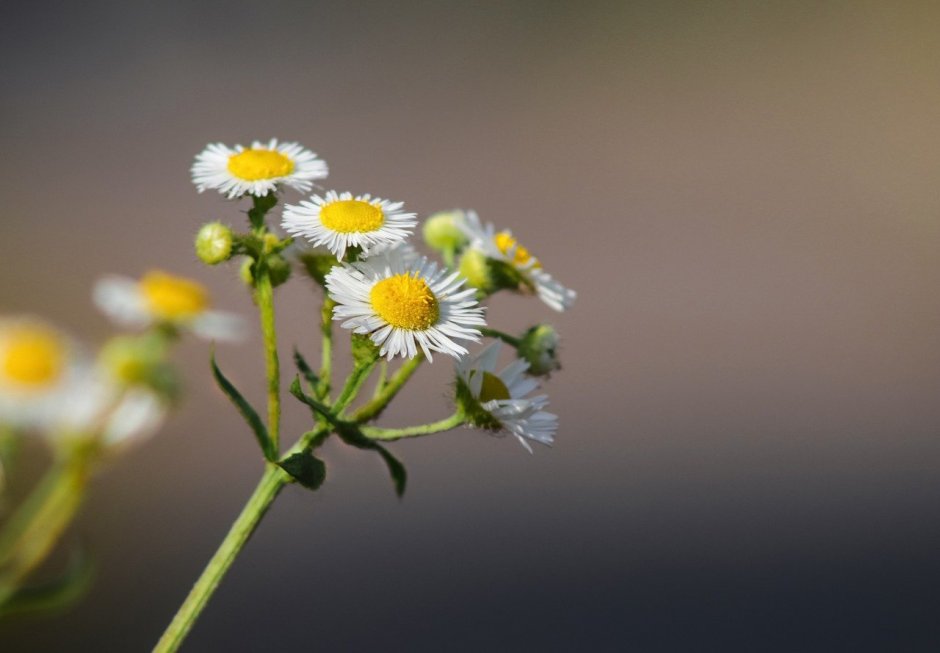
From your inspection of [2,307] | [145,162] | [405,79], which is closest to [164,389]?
[2,307]

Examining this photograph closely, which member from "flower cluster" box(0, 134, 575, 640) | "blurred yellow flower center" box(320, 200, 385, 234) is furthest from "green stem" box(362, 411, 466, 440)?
"blurred yellow flower center" box(320, 200, 385, 234)

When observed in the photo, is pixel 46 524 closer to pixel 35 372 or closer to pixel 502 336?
pixel 35 372

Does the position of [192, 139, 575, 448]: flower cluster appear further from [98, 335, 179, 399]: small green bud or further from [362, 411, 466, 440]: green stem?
[98, 335, 179, 399]: small green bud

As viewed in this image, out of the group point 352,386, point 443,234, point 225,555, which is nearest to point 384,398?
point 352,386

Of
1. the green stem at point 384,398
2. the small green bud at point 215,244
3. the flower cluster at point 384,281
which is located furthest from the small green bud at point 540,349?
the small green bud at point 215,244

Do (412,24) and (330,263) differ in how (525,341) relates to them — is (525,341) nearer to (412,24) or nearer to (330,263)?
(330,263)

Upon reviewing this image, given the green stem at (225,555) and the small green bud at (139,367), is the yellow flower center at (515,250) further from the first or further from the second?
the small green bud at (139,367)

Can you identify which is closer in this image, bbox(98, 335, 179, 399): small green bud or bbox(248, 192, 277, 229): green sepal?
bbox(98, 335, 179, 399): small green bud
